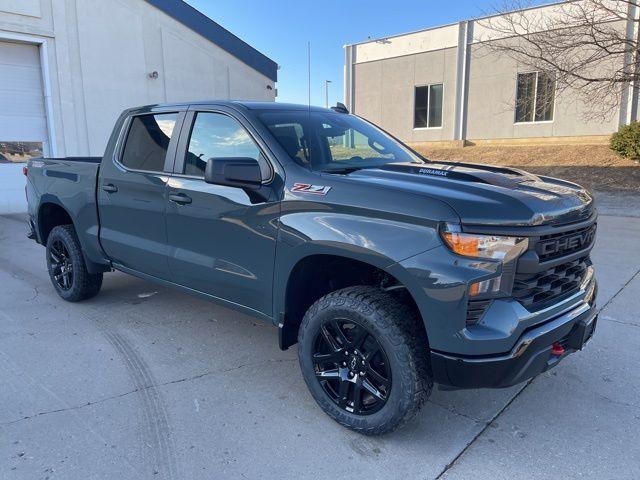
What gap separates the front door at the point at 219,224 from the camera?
10.8 feet

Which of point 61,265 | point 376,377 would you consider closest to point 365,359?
point 376,377

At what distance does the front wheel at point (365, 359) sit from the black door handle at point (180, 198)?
1.30m

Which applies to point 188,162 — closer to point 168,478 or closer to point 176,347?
point 176,347

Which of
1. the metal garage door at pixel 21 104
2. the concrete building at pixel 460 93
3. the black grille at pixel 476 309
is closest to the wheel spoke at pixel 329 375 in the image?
the black grille at pixel 476 309

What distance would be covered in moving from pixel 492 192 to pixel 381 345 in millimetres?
979

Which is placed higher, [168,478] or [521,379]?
[521,379]

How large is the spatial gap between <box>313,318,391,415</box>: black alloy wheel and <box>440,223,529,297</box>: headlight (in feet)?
2.15

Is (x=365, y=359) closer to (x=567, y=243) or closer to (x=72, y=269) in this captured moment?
(x=567, y=243)

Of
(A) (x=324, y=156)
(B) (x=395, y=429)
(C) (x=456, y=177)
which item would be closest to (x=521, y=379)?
(B) (x=395, y=429)

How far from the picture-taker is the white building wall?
11.8 meters

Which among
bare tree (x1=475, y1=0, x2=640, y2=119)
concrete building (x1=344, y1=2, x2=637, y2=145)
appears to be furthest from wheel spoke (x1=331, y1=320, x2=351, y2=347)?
concrete building (x1=344, y1=2, x2=637, y2=145)

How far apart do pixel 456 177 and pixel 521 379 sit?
118cm

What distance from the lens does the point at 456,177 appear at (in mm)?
3047

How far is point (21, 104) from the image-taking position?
462 inches
